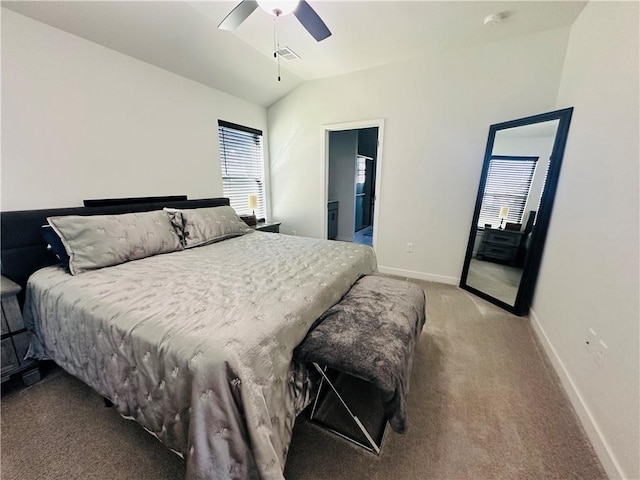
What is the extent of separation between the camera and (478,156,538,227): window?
254 centimetres

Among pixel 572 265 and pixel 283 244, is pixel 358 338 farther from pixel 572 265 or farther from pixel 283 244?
pixel 572 265

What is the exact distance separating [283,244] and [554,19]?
314cm

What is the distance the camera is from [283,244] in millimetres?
2516

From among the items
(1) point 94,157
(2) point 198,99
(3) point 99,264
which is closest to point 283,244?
(3) point 99,264

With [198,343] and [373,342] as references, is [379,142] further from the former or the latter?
[198,343]

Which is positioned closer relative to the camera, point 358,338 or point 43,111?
point 358,338

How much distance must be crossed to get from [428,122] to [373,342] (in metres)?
2.82

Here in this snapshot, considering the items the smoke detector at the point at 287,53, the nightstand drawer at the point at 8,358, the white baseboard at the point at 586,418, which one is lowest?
the white baseboard at the point at 586,418

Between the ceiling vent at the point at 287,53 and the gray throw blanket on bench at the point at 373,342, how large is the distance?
271cm

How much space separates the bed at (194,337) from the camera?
2.98ft

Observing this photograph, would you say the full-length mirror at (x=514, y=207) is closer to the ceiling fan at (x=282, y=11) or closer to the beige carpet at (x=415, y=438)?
the beige carpet at (x=415, y=438)

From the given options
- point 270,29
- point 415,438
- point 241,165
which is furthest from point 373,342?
point 241,165

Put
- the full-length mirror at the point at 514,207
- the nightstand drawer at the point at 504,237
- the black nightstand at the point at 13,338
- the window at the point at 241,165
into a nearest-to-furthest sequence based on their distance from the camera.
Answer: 1. the black nightstand at the point at 13,338
2. the full-length mirror at the point at 514,207
3. the nightstand drawer at the point at 504,237
4. the window at the point at 241,165

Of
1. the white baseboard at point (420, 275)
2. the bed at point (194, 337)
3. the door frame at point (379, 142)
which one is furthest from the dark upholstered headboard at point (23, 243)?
the white baseboard at point (420, 275)
